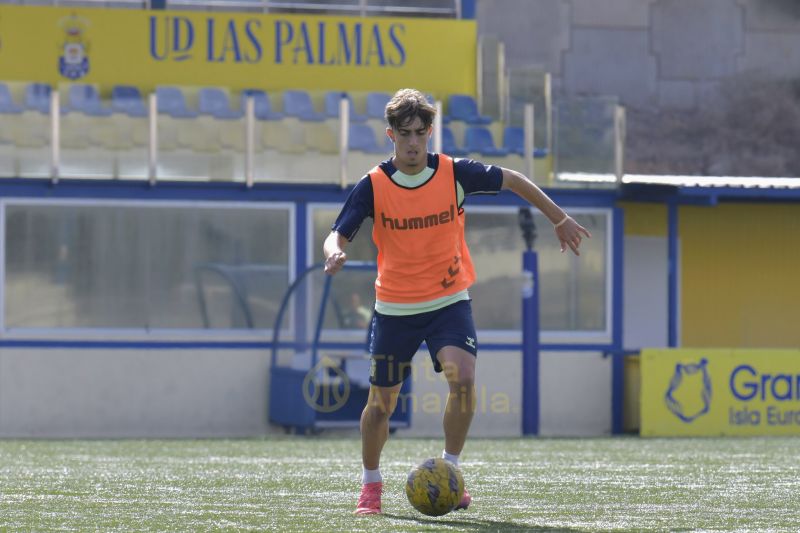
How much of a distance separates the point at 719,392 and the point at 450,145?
3.98 metres

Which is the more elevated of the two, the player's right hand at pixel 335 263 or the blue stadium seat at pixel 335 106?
the blue stadium seat at pixel 335 106

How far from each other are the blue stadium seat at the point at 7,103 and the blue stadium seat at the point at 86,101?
0.56 m

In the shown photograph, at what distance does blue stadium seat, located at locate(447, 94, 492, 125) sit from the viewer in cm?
1889

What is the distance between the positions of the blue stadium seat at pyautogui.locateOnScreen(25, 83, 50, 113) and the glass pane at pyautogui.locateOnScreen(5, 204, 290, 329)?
1.22 metres

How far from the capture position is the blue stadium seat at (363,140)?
17.7 meters

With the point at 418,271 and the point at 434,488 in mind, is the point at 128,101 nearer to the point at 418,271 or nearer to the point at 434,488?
the point at 418,271

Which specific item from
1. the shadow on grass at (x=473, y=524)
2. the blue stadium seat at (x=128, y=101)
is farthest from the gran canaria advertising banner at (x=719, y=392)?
the shadow on grass at (x=473, y=524)

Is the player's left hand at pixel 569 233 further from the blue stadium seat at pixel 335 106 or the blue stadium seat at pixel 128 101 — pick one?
the blue stadium seat at pixel 128 101

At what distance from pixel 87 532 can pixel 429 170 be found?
7.21ft

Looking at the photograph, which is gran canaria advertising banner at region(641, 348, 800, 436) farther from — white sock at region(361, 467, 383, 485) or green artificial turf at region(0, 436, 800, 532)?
white sock at region(361, 467, 383, 485)

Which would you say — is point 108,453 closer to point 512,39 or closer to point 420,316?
point 420,316

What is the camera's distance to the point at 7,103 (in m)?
17.9

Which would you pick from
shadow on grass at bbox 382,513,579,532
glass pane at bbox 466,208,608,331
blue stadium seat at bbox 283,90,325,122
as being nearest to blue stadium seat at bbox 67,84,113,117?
blue stadium seat at bbox 283,90,325,122

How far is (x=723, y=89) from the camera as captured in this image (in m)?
36.7
